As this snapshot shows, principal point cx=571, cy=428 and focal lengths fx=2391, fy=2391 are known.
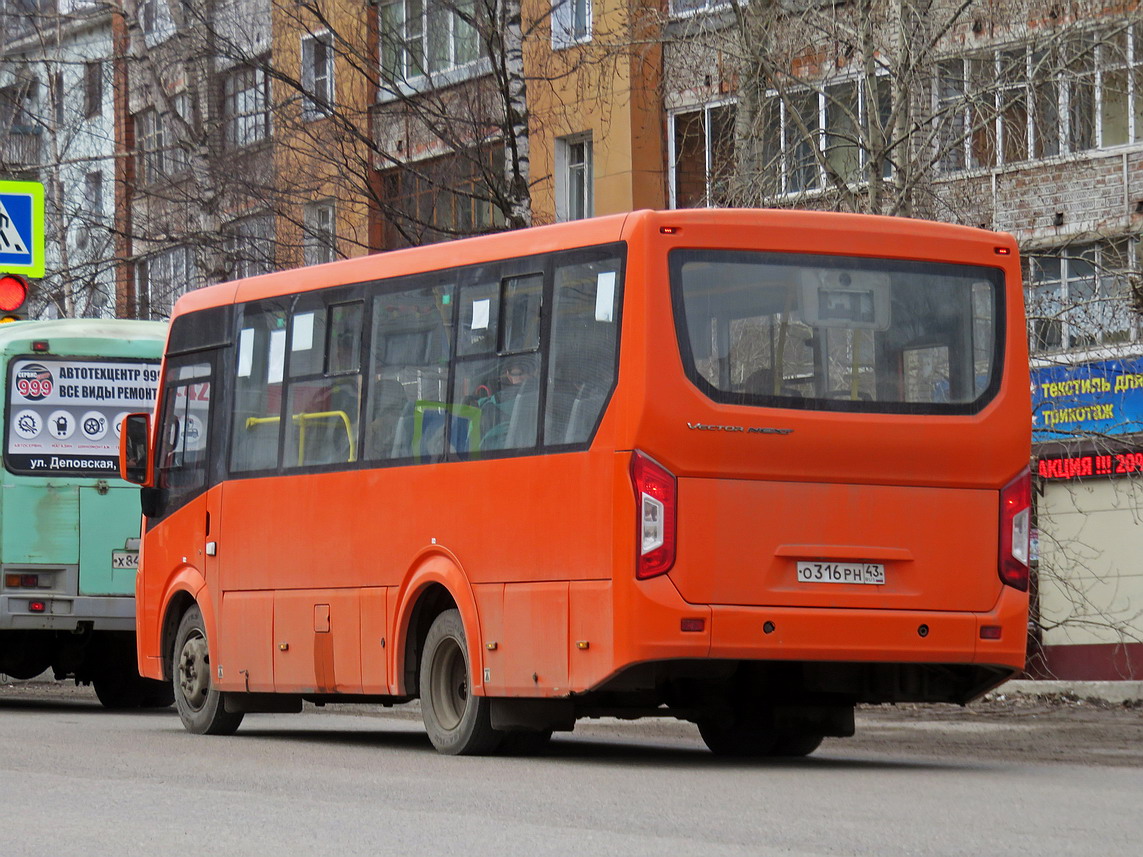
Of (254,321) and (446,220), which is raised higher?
(446,220)

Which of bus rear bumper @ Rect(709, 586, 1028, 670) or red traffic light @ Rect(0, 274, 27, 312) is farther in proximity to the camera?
red traffic light @ Rect(0, 274, 27, 312)

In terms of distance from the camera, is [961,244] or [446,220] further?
[446,220]

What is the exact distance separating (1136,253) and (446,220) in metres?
12.3

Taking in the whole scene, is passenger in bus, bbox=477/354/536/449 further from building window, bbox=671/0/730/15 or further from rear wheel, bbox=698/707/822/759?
building window, bbox=671/0/730/15

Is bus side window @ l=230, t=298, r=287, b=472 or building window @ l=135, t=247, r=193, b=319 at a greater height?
building window @ l=135, t=247, r=193, b=319

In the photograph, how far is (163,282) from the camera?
34750 millimetres

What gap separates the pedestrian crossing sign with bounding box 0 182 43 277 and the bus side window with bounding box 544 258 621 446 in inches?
440

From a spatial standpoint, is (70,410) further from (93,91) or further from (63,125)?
(93,91)

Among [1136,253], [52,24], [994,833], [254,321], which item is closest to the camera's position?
[994,833]

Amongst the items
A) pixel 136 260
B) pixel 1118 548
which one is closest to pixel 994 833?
pixel 1118 548

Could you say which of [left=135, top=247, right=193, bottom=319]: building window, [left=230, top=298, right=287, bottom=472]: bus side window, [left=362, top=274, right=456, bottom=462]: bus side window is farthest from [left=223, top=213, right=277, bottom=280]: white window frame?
[left=362, top=274, right=456, bottom=462]: bus side window

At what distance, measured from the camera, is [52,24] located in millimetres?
46750

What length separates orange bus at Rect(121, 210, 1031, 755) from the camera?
12383 mm

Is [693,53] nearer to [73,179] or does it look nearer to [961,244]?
[961,244]
